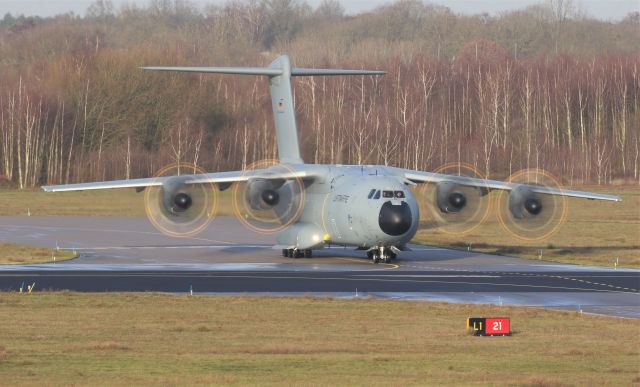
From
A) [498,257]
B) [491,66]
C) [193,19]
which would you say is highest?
[193,19]

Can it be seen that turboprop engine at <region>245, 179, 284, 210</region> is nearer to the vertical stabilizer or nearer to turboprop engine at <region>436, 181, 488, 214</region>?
the vertical stabilizer

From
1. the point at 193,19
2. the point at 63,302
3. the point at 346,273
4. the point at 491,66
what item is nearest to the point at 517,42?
the point at 491,66

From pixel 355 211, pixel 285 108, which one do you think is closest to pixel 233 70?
pixel 285 108

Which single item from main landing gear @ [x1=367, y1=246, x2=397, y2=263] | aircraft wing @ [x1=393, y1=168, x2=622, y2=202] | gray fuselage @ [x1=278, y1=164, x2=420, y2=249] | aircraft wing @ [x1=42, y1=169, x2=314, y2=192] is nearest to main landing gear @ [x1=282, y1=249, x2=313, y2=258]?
gray fuselage @ [x1=278, y1=164, x2=420, y2=249]

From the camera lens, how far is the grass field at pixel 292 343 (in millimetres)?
17578

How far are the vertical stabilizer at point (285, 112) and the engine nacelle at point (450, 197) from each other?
5.95 m

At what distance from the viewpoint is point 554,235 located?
2077 inches

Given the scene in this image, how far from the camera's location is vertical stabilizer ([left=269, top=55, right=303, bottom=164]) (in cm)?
4413

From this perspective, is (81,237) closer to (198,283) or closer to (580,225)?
(198,283)

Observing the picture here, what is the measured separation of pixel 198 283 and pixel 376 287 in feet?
15.6

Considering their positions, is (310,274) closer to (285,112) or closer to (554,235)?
(285,112)

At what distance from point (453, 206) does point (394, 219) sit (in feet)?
16.0

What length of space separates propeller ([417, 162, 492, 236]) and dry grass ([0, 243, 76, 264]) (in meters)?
12.9

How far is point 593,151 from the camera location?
9256cm
